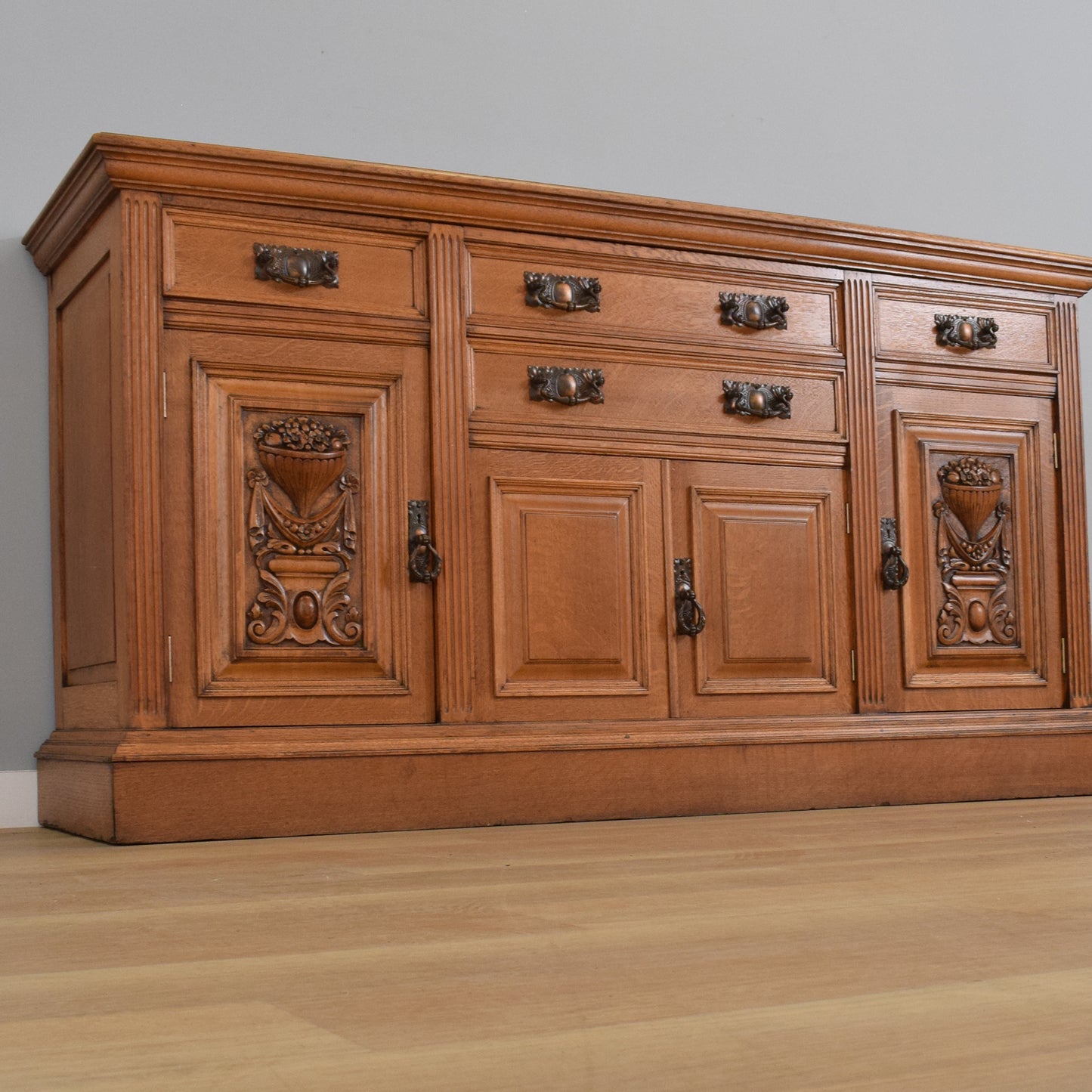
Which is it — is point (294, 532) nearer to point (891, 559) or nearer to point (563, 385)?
point (563, 385)

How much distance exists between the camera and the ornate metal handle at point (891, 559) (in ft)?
8.34

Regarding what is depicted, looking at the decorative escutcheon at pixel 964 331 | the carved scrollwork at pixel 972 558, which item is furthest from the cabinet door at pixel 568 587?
the decorative escutcheon at pixel 964 331

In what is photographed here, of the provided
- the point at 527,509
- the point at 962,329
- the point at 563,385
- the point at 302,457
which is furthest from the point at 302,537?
the point at 962,329

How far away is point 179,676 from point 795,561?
110 centimetres

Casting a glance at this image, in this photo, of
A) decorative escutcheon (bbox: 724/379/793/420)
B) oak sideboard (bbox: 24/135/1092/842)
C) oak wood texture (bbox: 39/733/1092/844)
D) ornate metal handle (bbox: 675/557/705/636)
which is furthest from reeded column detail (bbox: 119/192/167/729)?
decorative escutcheon (bbox: 724/379/793/420)

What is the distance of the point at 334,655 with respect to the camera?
2139 mm

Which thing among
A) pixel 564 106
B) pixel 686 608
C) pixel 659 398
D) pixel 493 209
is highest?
pixel 564 106

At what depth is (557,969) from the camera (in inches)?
38.0

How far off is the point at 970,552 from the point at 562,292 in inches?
37.3

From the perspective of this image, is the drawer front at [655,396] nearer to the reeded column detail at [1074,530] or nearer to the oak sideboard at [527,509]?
the oak sideboard at [527,509]

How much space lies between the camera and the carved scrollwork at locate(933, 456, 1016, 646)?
261 cm

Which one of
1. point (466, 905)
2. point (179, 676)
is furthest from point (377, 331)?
point (466, 905)

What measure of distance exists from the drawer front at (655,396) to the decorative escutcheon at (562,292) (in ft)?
0.31

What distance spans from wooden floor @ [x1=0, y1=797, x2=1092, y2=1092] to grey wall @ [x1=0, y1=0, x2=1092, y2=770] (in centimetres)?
121
